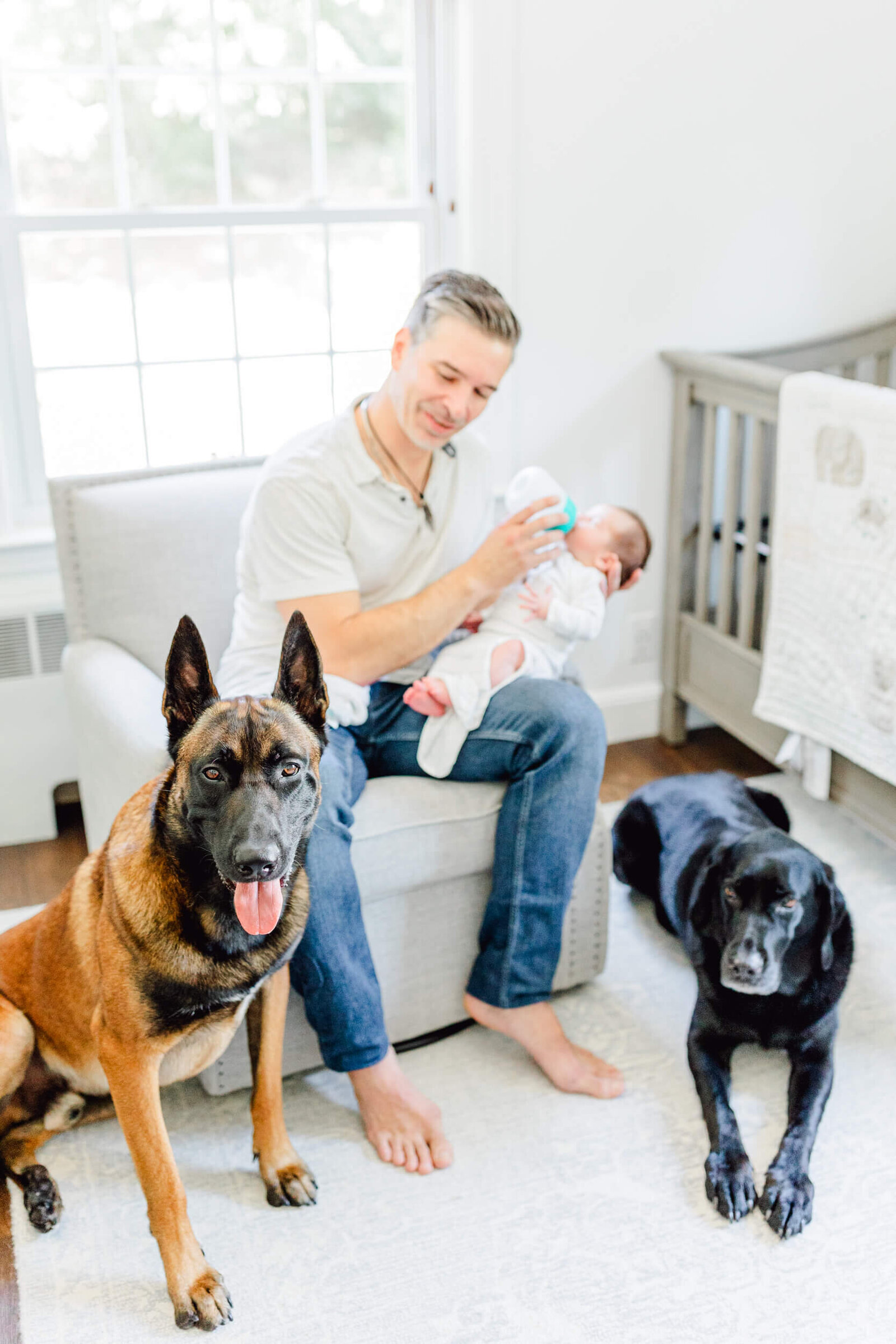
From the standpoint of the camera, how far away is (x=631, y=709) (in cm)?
304

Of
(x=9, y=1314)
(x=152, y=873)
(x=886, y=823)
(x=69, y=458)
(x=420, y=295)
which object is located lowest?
(x=9, y=1314)

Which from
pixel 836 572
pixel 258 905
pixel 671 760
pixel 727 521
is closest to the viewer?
pixel 258 905

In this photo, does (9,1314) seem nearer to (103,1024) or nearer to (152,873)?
(103,1024)

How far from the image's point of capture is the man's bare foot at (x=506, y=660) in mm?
1889

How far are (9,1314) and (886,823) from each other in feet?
5.48

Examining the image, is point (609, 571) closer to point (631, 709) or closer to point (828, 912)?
point (828, 912)

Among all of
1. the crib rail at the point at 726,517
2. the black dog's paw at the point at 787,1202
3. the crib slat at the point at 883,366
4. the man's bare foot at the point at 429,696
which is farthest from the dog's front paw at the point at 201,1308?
the crib slat at the point at 883,366

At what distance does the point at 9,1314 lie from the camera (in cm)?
146

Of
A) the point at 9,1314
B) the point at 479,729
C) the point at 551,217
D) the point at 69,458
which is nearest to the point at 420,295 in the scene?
the point at 479,729

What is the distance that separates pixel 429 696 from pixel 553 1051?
0.59m

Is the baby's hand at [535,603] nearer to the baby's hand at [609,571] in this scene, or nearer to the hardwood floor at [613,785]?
the baby's hand at [609,571]

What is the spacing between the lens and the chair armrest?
5.55 feet

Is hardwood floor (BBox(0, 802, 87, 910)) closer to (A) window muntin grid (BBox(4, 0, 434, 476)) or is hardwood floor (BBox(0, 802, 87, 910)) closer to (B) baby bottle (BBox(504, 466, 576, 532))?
(A) window muntin grid (BBox(4, 0, 434, 476))

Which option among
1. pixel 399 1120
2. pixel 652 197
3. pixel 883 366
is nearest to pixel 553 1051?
pixel 399 1120
